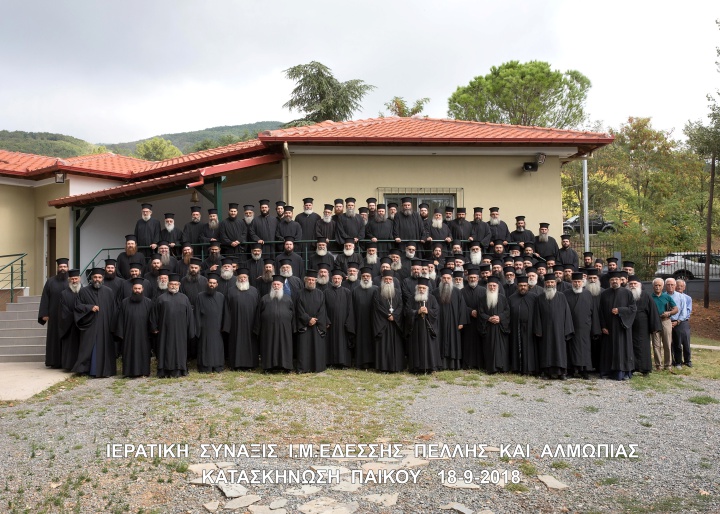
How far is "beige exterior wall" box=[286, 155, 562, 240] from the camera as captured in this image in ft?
43.3

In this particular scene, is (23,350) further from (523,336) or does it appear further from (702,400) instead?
(702,400)

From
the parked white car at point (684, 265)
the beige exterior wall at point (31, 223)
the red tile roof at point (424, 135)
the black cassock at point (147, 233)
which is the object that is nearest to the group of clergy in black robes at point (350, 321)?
the black cassock at point (147, 233)

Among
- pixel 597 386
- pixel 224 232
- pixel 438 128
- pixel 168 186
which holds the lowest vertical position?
pixel 597 386

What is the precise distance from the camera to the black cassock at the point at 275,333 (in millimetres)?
9641

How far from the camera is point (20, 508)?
15.9 ft

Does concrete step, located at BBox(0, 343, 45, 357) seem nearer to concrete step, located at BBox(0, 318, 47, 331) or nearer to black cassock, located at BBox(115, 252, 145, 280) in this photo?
concrete step, located at BBox(0, 318, 47, 331)

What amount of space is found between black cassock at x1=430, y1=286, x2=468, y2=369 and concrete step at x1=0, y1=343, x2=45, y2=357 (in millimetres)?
7447

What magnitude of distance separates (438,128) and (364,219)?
3545 mm

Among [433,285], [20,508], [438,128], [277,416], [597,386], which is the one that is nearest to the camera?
[20,508]

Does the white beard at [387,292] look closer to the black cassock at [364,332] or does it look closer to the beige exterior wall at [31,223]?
the black cassock at [364,332]

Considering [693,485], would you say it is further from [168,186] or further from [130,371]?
[168,186]

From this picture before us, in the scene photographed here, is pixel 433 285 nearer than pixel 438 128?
Yes

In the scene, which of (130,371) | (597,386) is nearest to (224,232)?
(130,371)

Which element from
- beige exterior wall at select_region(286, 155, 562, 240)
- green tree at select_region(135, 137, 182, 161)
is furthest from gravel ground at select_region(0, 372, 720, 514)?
green tree at select_region(135, 137, 182, 161)
